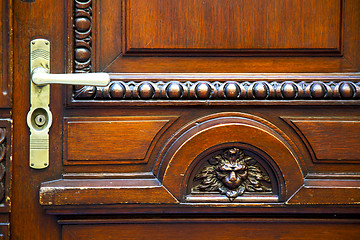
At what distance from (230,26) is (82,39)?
231mm

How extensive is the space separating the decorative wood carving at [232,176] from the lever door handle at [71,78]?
0.21 meters

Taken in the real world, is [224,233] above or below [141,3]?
below

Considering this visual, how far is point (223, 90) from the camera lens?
0.58 m

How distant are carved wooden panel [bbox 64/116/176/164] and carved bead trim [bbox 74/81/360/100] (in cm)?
4

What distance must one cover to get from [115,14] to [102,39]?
0.04 meters

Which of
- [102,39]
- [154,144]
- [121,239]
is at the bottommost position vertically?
[121,239]

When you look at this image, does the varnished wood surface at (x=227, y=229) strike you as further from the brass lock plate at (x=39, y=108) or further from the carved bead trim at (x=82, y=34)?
the carved bead trim at (x=82, y=34)

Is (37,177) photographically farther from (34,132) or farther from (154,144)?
(154,144)

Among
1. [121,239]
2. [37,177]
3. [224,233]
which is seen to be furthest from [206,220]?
[37,177]

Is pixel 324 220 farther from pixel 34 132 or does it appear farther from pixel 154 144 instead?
pixel 34 132

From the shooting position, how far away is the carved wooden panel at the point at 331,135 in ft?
1.92

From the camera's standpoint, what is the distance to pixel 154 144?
1.92ft

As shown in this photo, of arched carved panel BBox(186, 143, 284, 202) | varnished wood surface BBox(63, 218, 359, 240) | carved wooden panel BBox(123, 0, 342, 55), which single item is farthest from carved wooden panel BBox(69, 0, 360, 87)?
varnished wood surface BBox(63, 218, 359, 240)

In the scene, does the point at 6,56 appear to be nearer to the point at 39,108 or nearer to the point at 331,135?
the point at 39,108
